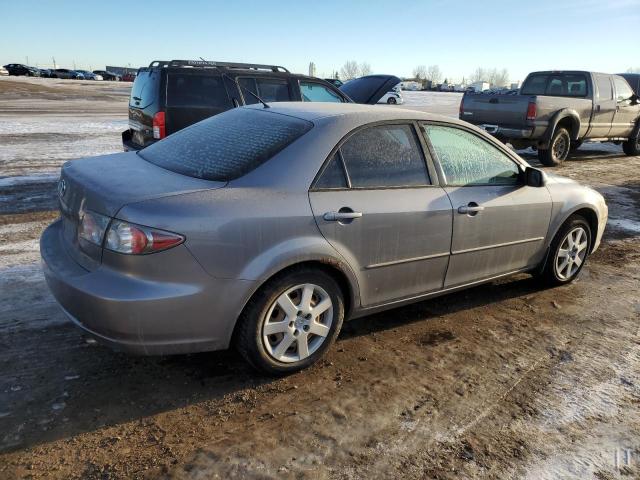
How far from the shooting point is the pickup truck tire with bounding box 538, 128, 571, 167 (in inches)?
453

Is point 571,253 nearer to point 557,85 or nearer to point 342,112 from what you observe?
point 342,112

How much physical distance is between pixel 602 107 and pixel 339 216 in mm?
11825

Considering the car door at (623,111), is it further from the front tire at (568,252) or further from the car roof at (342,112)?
the car roof at (342,112)

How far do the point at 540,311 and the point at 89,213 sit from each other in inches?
139

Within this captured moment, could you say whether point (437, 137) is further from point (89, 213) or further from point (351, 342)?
point (89, 213)

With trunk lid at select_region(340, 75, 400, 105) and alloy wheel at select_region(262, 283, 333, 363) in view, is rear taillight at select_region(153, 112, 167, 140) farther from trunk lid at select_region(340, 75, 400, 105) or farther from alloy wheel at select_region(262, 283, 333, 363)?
alloy wheel at select_region(262, 283, 333, 363)

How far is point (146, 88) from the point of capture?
24.1 feet

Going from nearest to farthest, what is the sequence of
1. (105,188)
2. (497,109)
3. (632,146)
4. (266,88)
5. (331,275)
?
(105,188)
(331,275)
(266,88)
(497,109)
(632,146)

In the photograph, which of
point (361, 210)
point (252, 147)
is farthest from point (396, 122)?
point (252, 147)

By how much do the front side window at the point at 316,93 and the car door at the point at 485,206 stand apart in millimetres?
4420

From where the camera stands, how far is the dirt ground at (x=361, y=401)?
8.36 feet

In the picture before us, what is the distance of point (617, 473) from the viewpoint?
2588 millimetres

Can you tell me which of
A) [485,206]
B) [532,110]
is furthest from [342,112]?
[532,110]

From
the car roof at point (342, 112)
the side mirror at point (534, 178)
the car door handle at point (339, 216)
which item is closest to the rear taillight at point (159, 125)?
the car roof at point (342, 112)
